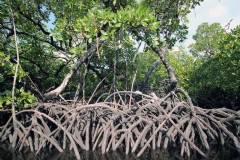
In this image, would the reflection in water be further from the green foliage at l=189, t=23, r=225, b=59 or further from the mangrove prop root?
the green foliage at l=189, t=23, r=225, b=59

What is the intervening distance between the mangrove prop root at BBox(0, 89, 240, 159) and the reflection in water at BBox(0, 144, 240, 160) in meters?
0.12

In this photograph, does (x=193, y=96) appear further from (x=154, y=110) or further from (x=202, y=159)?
(x=202, y=159)

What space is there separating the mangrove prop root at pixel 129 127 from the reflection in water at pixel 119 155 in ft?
0.38

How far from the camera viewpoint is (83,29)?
529 cm

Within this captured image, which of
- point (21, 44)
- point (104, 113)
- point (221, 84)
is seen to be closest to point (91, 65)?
point (21, 44)

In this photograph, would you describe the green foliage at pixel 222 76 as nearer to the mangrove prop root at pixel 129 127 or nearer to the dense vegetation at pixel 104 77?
the dense vegetation at pixel 104 77

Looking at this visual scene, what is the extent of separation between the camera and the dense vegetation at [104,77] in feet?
16.6

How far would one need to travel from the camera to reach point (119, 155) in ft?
15.0

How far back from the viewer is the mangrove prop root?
4.84 meters

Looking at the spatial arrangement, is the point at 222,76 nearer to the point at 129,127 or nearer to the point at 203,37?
the point at 129,127

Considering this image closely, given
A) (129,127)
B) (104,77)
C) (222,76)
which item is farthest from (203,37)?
(129,127)

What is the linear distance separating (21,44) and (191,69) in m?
8.19

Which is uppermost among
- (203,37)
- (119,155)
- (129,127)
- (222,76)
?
(203,37)

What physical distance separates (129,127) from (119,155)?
0.54 meters
